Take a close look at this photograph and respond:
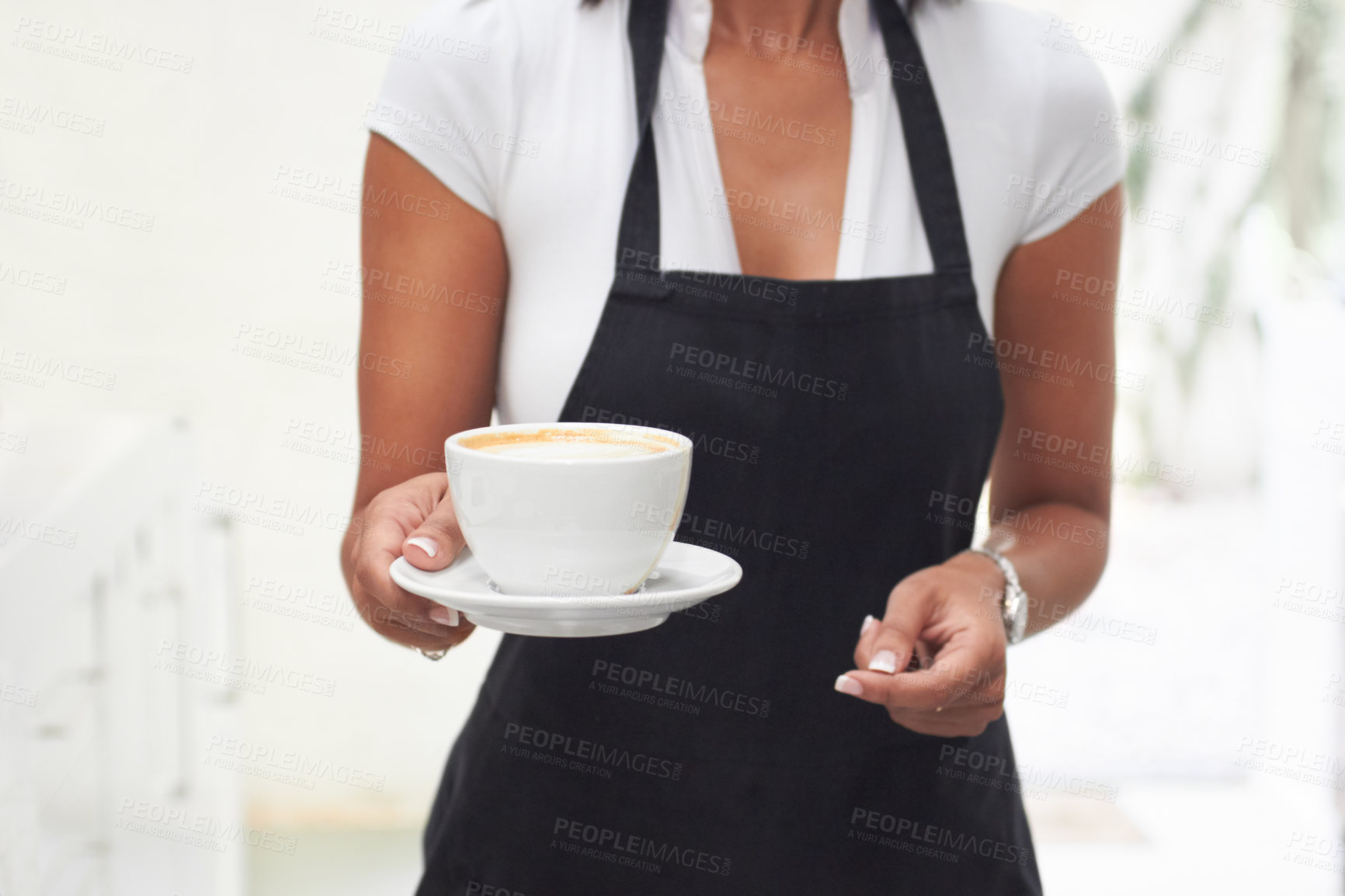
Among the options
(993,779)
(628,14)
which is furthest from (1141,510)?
(628,14)

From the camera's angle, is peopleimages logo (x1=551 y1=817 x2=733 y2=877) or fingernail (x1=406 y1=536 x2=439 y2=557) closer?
fingernail (x1=406 y1=536 x2=439 y2=557)

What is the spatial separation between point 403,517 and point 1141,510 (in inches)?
107

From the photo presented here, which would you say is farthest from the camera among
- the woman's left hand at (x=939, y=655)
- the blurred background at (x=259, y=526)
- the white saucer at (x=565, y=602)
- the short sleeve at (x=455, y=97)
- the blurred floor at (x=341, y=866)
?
the blurred floor at (x=341, y=866)

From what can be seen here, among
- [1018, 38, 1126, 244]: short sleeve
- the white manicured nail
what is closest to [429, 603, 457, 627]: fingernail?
the white manicured nail

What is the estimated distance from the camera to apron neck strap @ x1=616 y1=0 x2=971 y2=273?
760 mm

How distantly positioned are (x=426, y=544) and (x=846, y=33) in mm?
535

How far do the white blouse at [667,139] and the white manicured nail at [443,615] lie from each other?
0.22 metres

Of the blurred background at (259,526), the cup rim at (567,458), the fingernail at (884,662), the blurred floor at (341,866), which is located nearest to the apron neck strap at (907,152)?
the cup rim at (567,458)

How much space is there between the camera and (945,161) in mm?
802

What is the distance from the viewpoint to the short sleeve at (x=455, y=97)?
2.45ft

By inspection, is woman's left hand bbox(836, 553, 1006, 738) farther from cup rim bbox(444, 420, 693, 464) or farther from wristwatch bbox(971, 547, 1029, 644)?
cup rim bbox(444, 420, 693, 464)

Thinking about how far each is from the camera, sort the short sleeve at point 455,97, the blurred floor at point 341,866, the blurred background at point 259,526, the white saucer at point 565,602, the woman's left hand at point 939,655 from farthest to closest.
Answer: the blurred floor at point 341,866 → the blurred background at point 259,526 → the short sleeve at point 455,97 → the woman's left hand at point 939,655 → the white saucer at point 565,602

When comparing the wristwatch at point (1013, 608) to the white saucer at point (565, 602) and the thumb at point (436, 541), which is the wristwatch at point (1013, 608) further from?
the thumb at point (436, 541)

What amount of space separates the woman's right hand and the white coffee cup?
30mm
